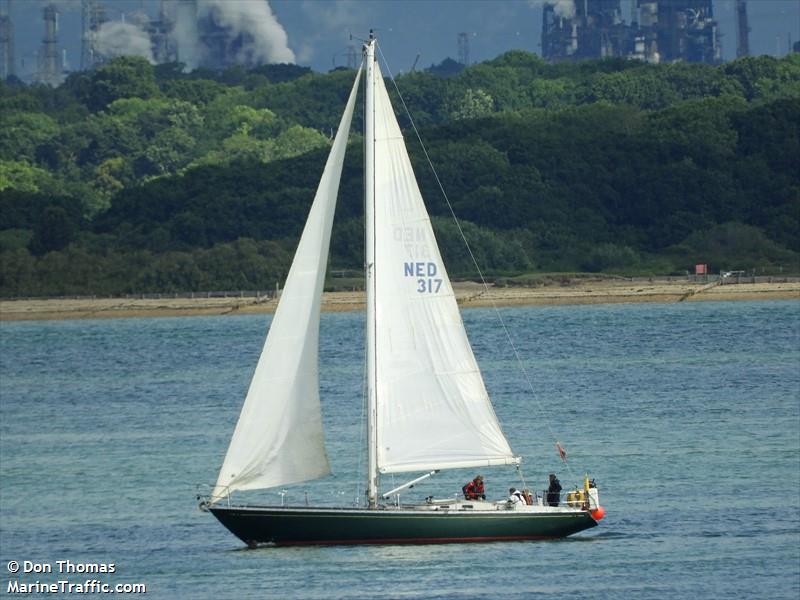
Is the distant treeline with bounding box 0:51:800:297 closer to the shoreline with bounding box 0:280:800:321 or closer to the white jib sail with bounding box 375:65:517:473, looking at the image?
the shoreline with bounding box 0:280:800:321

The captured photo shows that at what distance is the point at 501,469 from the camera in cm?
5409

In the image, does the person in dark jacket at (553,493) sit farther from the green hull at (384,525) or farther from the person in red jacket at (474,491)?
the person in red jacket at (474,491)

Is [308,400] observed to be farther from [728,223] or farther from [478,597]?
[728,223]

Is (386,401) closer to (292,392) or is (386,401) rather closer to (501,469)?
(292,392)

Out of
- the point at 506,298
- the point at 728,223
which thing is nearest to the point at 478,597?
the point at 506,298

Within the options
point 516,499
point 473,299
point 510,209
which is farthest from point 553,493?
point 510,209

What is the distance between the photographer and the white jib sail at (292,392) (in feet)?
132

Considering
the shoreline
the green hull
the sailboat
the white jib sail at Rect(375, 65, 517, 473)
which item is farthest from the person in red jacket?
the shoreline

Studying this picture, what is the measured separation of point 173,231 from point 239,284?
23.5m

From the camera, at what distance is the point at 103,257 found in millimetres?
156250

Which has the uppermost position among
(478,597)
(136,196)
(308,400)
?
(136,196)

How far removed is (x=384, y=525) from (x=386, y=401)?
8.12 feet

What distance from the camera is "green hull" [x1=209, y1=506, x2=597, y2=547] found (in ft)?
131

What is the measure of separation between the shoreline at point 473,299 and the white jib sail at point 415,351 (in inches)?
3590
